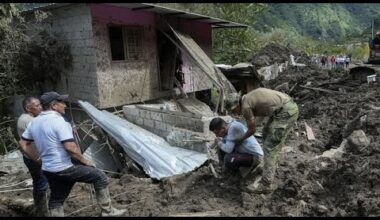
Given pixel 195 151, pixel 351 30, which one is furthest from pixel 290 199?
pixel 351 30

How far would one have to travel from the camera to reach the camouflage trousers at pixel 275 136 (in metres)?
5.40

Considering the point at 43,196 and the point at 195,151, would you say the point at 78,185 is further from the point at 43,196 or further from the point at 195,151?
the point at 195,151

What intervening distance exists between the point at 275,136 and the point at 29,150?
3261 mm

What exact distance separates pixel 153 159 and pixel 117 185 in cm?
87

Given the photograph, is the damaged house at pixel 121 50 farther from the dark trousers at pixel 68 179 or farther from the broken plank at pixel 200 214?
the dark trousers at pixel 68 179

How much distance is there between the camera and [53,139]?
14.1 ft

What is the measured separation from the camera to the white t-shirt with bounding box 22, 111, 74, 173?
424cm

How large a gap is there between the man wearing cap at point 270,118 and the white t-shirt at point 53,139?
7.61ft

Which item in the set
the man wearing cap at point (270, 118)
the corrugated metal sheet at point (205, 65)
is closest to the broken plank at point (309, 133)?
the corrugated metal sheet at point (205, 65)

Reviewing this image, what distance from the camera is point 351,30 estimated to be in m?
63.7

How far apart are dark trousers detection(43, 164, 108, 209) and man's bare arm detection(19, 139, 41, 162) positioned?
1.74 ft

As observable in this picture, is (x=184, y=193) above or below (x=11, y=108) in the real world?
below

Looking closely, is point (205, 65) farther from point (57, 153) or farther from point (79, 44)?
point (57, 153)

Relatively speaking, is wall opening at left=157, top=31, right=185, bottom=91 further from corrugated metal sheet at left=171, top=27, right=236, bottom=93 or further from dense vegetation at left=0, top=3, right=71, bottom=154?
dense vegetation at left=0, top=3, right=71, bottom=154
